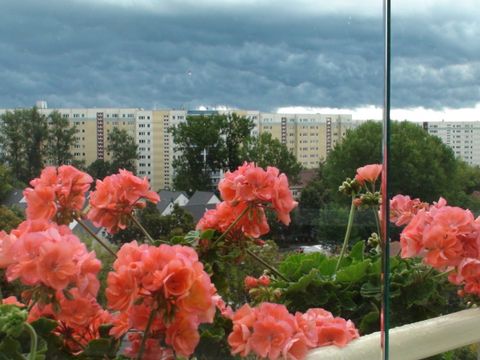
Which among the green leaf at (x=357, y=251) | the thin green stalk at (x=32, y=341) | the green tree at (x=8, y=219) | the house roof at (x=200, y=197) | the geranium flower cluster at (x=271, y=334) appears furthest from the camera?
the green leaf at (x=357, y=251)

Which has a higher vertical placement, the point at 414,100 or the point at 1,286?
the point at 414,100

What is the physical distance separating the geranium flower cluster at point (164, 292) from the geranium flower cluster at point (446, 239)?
39 cm

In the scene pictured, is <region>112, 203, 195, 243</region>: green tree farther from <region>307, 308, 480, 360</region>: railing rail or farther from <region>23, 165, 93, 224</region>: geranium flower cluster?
<region>307, 308, 480, 360</region>: railing rail

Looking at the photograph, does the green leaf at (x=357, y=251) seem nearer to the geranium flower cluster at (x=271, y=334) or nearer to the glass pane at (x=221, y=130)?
the glass pane at (x=221, y=130)

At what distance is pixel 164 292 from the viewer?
0.58 m

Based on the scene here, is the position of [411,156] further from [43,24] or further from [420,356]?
[43,24]

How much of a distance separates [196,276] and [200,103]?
35cm

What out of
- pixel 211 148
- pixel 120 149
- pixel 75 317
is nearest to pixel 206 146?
pixel 211 148

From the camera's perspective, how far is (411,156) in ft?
2.89

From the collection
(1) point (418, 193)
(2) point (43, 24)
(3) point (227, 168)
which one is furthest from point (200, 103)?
(1) point (418, 193)

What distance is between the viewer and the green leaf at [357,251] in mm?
1004

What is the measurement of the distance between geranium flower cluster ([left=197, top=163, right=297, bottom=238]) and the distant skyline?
15 cm

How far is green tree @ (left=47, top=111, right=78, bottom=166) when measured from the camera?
2.75 ft

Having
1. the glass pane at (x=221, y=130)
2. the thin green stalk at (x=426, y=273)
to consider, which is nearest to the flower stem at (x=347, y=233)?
the glass pane at (x=221, y=130)
